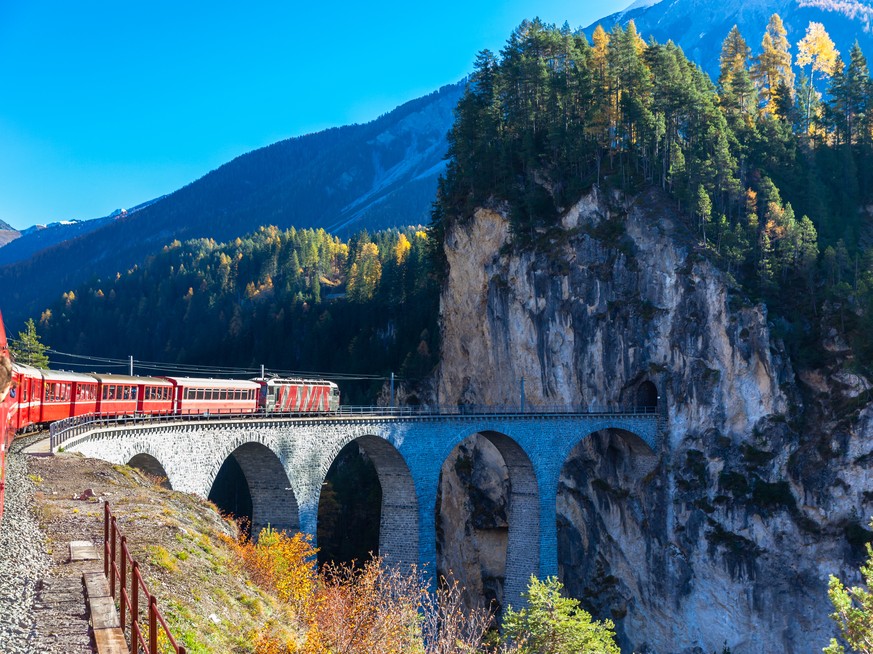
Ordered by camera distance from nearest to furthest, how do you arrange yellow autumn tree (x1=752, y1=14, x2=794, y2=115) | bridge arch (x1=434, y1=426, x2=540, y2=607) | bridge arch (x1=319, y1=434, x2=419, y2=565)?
bridge arch (x1=319, y1=434, x2=419, y2=565) → bridge arch (x1=434, y1=426, x2=540, y2=607) → yellow autumn tree (x1=752, y1=14, x2=794, y2=115)

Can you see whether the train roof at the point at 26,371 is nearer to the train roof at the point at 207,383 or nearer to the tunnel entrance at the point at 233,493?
the train roof at the point at 207,383

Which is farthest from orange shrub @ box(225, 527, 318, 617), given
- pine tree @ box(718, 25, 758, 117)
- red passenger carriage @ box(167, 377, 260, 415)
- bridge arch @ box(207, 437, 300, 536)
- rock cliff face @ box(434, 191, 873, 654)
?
pine tree @ box(718, 25, 758, 117)

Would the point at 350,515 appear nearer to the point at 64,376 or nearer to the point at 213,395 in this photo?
the point at 213,395

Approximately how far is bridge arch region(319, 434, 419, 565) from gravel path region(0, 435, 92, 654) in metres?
30.0

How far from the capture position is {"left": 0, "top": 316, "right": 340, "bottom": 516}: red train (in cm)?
2820

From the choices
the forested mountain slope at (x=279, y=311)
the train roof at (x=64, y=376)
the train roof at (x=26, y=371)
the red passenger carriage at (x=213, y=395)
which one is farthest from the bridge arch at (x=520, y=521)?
the forested mountain slope at (x=279, y=311)

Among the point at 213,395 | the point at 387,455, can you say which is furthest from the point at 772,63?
the point at 213,395

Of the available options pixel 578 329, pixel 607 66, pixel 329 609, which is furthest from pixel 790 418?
pixel 329 609

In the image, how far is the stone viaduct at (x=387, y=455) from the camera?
102ft

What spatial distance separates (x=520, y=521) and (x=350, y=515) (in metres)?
32.4

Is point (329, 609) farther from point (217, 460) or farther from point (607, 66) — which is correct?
point (607, 66)

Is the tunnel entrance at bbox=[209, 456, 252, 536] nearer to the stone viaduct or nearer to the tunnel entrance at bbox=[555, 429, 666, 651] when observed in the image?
the tunnel entrance at bbox=[555, 429, 666, 651]

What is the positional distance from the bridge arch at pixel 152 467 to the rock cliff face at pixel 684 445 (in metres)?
36.2

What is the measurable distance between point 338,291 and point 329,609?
12598 cm
